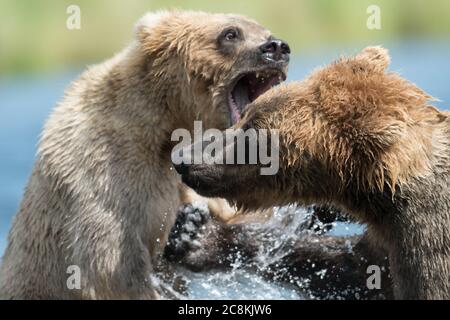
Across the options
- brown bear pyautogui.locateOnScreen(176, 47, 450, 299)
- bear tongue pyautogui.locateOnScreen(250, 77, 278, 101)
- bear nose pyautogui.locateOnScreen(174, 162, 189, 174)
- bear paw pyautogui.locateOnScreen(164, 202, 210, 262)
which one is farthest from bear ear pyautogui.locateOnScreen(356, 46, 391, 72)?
bear paw pyautogui.locateOnScreen(164, 202, 210, 262)

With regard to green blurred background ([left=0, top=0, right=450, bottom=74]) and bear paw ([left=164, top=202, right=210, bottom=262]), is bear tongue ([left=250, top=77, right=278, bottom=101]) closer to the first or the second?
bear paw ([left=164, top=202, right=210, bottom=262])

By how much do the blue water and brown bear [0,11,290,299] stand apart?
8.03 m

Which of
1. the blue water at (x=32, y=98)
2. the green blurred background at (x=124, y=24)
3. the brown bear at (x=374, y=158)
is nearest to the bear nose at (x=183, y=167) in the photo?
the brown bear at (x=374, y=158)

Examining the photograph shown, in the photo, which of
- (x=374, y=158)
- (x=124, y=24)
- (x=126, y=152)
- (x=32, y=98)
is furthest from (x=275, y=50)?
(x=32, y=98)

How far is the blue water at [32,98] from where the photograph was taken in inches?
621

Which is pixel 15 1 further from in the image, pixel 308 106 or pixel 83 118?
pixel 308 106

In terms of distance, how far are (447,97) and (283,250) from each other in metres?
9.53

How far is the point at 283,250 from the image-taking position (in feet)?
23.2

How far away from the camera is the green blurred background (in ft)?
48.7

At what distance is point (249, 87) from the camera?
719cm

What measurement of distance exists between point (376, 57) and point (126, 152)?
1.80 m

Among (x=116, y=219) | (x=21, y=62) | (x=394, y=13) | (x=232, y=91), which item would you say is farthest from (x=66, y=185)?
(x=394, y=13)

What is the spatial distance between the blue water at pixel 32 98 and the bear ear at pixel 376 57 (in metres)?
9.56
